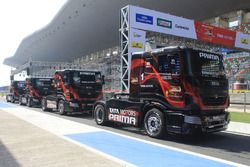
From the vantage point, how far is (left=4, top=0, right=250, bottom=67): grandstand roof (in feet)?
150

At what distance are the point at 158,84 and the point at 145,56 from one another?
1.20 metres

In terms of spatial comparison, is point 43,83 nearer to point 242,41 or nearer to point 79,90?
point 79,90

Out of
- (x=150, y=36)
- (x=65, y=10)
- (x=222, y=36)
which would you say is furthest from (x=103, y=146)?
(x=65, y=10)

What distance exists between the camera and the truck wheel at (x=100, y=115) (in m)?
12.0

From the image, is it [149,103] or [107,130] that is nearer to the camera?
[149,103]

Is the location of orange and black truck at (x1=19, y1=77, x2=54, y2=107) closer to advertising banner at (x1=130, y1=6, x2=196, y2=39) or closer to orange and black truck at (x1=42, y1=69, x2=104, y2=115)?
orange and black truck at (x1=42, y1=69, x2=104, y2=115)

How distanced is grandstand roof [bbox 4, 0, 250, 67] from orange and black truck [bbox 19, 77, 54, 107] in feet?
83.2

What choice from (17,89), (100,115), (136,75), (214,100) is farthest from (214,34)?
(17,89)

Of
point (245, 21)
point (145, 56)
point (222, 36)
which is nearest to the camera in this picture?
point (145, 56)

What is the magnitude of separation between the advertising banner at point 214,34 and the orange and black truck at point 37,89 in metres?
13.2

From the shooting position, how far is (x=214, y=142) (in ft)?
30.0

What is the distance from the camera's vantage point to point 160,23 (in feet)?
72.2

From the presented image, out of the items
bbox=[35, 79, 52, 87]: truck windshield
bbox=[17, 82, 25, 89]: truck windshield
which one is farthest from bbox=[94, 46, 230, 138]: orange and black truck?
bbox=[17, 82, 25, 89]: truck windshield

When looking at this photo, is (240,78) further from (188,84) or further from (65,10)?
(65,10)
